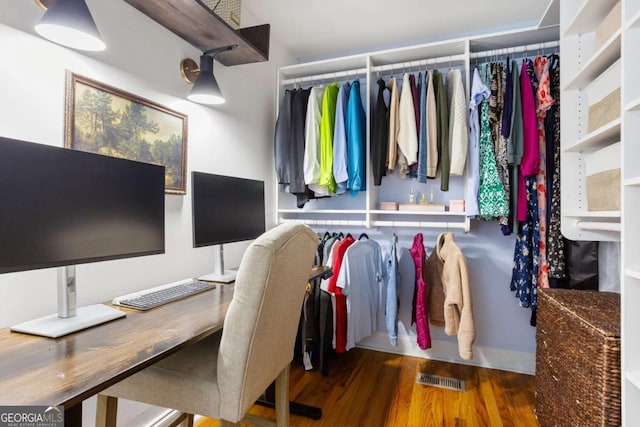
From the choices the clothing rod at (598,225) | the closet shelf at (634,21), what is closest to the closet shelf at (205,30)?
the closet shelf at (634,21)

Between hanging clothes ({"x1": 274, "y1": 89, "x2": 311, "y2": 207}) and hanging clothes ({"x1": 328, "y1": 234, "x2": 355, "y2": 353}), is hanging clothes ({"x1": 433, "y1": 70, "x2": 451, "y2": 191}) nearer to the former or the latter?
hanging clothes ({"x1": 328, "y1": 234, "x2": 355, "y2": 353})

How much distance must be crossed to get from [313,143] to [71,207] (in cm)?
169

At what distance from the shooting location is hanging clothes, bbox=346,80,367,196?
8.01 ft

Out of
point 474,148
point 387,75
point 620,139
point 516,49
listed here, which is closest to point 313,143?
point 387,75

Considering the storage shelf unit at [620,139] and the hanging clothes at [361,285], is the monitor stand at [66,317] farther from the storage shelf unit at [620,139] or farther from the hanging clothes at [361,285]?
the storage shelf unit at [620,139]

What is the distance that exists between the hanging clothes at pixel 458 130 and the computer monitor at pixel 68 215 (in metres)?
1.78

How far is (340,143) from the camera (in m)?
2.46

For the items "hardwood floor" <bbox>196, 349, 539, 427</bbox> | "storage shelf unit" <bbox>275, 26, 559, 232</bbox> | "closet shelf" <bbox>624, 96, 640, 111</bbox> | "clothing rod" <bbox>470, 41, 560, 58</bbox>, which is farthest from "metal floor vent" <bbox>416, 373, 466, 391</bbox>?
"clothing rod" <bbox>470, 41, 560, 58</bbox>

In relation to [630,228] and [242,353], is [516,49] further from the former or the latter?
[242,353]

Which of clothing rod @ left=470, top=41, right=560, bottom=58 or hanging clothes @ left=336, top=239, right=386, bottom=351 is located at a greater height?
clothing rod @ left=470, top=41, right=560, bottom=58

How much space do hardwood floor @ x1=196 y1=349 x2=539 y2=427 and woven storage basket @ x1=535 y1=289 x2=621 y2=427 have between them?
0.28 m

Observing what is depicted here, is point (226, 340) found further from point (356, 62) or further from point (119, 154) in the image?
point (356, 62)

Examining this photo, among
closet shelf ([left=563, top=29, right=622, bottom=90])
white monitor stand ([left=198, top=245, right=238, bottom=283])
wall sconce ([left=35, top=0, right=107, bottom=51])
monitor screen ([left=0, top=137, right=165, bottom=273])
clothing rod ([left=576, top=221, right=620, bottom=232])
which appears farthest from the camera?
white monitor stand ([left=198, top=245, right=238, bottom=283])

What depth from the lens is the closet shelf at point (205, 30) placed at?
1506mm
